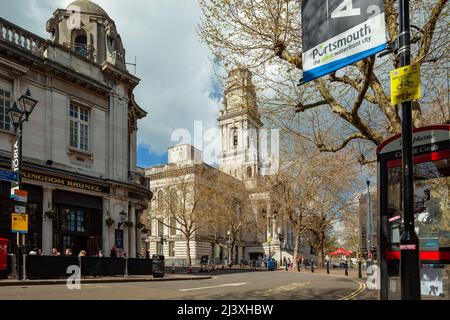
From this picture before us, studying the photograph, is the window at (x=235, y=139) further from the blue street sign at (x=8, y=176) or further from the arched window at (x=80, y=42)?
the blue street sign at (x=8, y=176)

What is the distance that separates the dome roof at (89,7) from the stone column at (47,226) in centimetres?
1384

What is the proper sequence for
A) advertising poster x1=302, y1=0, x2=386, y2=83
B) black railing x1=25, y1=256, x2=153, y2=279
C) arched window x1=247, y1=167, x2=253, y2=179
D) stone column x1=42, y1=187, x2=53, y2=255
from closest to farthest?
1. advertising poster x1=302, y1=0, x2=386, y2=83
2. black railing x1=25, y1=256, x2=153, y2=279
3. stone column x1=42, y1=187, x2=53, y2=255
4. arched window x1=247, y1=167, x2=253, y2=179

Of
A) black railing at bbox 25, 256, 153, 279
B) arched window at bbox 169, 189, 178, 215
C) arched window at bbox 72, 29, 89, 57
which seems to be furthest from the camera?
arched window at bbox 169, 189, 178, 215

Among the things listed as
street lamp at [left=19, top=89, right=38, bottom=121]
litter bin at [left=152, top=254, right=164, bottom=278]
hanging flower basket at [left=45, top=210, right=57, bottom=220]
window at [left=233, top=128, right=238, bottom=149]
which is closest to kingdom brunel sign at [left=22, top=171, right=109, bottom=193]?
hanging flower basket at [left=45, top=210, right=57, bottom=220]

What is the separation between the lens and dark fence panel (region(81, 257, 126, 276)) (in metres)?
18.9

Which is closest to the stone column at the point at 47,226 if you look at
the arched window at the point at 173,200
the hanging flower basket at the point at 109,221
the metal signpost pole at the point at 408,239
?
the hanging flower basket at the point at 109,221

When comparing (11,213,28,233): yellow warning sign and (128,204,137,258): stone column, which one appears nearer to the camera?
(11,213,28,233): yellow warning sign

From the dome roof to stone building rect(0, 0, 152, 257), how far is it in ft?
0.25

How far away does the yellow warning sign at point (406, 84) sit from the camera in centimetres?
628

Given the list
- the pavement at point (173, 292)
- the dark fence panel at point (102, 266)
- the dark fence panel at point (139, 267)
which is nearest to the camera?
the pavement at point (173, 292)

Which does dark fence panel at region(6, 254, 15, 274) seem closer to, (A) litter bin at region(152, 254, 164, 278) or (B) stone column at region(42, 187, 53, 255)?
(B) stone column at region(42, 187, 53, 255)

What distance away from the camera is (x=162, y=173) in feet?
237

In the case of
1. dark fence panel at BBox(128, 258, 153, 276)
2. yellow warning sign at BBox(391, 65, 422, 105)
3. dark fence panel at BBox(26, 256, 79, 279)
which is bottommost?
dark fence panel at BBox(128, 258, 153, 276)

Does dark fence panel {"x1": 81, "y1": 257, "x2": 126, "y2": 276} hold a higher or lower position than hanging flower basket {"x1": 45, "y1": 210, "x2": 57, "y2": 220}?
lower
